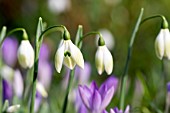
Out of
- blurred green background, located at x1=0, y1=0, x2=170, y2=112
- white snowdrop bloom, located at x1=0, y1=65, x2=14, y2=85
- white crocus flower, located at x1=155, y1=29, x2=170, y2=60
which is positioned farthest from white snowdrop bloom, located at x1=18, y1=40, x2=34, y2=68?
blurred green background, located at x1=0, y1=0, x2=170, y2=112

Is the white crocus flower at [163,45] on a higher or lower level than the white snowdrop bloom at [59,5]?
lower

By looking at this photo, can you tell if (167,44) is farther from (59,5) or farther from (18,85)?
(59,5)

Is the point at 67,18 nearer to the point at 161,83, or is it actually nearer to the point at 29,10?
the point at 29,10

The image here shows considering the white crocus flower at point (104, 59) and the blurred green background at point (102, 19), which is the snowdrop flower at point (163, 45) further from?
the blurred green background at point (102, 19)

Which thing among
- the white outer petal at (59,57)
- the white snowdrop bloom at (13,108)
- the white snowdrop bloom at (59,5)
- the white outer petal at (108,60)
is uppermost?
the white snowdrop bloom at (59,5)

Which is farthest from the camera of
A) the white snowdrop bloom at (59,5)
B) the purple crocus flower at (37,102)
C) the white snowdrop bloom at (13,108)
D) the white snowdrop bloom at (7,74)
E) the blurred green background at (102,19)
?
the white snowdrop bloom at (59,5)

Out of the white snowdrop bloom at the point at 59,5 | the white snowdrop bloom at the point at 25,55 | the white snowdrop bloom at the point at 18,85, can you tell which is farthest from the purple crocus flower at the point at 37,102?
the white snowdrop bloom at the point at 59,5

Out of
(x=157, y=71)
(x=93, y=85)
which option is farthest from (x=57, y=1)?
(x=93, y=85)
